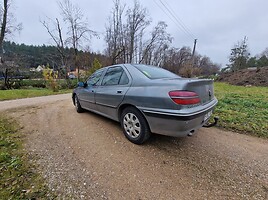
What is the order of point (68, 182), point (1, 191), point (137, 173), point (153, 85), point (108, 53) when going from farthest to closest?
point (108, 53)
point (153, 85)
point (137, 173)
point (68, 182)
point (1, 191)

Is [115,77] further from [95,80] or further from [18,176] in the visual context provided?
[18,176]

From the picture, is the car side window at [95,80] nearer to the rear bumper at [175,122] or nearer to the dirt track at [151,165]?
the dirt track at [151,165]

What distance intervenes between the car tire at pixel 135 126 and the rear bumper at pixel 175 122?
0.14 m

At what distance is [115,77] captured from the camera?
3.15 m

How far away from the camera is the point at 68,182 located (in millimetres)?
1788

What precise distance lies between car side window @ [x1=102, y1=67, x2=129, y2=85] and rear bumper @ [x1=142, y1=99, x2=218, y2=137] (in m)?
0.90

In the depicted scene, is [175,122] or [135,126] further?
[135,126]

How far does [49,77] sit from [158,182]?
1489 centimetres

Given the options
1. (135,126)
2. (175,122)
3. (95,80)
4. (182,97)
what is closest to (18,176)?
(135,126)

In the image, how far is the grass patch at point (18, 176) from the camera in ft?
5.23

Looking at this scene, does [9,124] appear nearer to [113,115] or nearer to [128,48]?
[113,115]

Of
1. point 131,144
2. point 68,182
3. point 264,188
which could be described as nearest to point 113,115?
point 131,144

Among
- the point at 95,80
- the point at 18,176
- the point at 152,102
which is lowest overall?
the point at 18,176

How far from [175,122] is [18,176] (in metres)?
2.20
